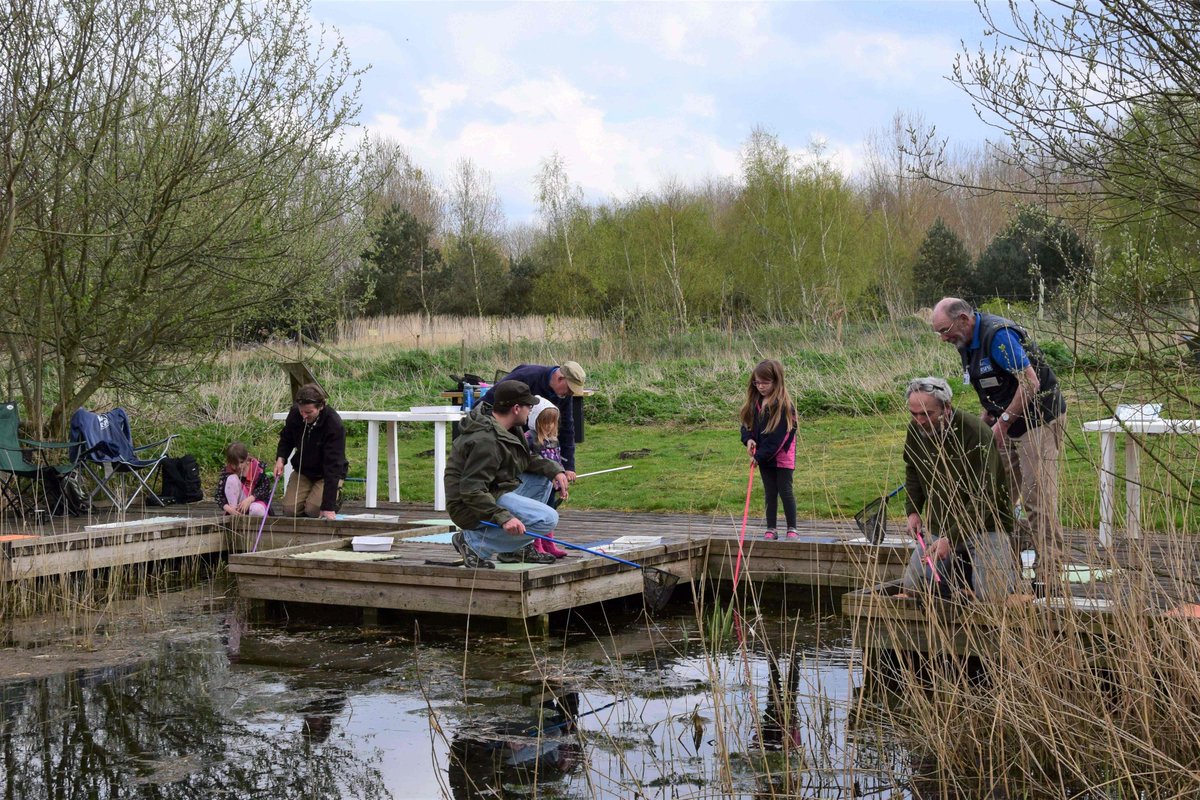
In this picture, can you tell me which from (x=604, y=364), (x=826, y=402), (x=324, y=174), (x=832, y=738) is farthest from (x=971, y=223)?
(x=832, y=738)

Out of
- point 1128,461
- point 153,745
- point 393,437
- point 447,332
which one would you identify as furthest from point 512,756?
point 447,332

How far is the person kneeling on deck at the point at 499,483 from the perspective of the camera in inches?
267

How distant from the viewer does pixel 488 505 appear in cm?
678

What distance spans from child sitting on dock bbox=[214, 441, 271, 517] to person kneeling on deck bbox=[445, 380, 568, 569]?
131 inches

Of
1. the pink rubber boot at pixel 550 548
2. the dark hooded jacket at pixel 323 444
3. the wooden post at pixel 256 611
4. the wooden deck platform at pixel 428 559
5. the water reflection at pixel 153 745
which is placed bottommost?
the wooden post at pixel 256 611

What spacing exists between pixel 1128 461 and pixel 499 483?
3.44m

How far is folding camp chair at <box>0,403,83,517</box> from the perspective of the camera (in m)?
10.4

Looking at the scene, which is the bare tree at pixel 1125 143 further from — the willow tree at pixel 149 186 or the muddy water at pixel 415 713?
the willow tree at pixel 149 186

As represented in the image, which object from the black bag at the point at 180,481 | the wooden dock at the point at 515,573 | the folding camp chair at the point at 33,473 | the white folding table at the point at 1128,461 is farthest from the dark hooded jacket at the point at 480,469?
the black bag at the point at 180,481

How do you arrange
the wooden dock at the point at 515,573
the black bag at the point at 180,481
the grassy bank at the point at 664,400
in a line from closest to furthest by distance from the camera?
the wooden dock at the point at 515,573
the grassy bank at the point at 664,400
the black bag at the point at 180,481

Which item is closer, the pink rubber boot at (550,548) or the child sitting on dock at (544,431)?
the pink rubber boot at (550,548)

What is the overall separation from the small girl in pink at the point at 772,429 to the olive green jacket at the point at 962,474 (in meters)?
2.54

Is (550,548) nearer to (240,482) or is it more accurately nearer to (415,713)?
(415,713)

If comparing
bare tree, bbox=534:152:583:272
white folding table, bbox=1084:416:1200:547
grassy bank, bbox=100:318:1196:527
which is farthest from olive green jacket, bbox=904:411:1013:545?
bare tree, bbox=534:152:583:272
